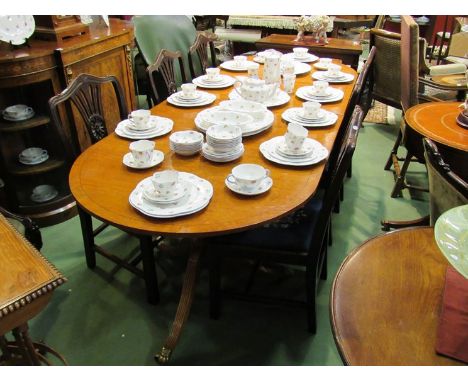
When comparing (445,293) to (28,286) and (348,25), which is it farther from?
(348,25)

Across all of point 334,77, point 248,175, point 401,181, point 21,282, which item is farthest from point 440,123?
point 21,282

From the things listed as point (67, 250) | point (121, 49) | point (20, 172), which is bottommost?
point (67, 250)

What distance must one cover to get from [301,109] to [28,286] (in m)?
1.39

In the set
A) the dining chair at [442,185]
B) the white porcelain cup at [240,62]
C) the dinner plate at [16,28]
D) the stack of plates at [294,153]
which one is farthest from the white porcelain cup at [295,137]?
the dinner plate at [16,28]

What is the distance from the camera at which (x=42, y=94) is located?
7.25 ft

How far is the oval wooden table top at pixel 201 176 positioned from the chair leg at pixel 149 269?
323mm

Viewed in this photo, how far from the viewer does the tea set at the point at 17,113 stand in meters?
2.08

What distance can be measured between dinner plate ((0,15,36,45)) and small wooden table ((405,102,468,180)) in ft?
6.88

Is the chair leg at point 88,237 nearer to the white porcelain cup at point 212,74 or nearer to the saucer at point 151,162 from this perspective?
the saucer at point 151,162

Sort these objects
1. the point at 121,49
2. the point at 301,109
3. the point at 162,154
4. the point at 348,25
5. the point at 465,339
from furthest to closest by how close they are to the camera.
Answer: the point at 348,25, the point at 121,49, the point at 301,109, the point at 162,154, the point at 465,339

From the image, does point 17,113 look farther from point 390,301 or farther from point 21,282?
point 390,301

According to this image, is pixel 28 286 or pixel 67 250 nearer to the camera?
pixel 28 286
